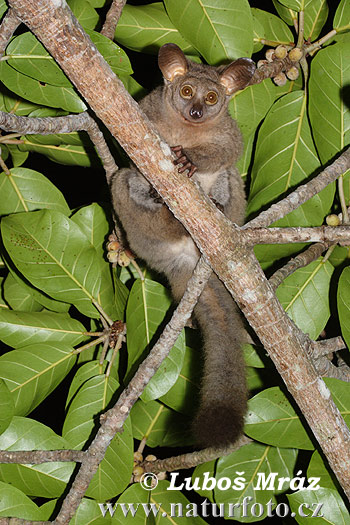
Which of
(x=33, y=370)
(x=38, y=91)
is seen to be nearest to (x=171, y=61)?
(x=38, y=91)

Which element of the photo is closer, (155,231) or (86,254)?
(86,254)

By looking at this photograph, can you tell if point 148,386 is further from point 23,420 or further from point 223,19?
point 223,19

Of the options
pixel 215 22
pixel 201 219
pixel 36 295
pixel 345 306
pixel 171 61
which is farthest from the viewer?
pixel 171 61

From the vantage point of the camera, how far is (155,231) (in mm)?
2705

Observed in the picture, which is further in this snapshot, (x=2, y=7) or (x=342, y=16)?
(x=342, y=16)

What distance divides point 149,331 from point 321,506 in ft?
3.01

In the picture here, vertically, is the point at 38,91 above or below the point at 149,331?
above

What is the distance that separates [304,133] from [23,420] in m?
1.65

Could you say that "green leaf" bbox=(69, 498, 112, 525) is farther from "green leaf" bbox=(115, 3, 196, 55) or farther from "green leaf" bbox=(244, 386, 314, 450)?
"green leaf" bbox=(115, 3, 196, 55)

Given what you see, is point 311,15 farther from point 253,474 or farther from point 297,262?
point 253,474

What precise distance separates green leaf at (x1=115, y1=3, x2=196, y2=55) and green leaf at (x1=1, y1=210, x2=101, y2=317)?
0.84 meters

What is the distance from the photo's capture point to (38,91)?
2.30 metres

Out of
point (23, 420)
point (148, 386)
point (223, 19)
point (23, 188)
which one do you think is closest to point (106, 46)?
point (223, 19)

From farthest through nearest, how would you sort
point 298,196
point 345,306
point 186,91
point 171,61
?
point 186,91 → point 171,61 → point 345,306 → point 298,196
